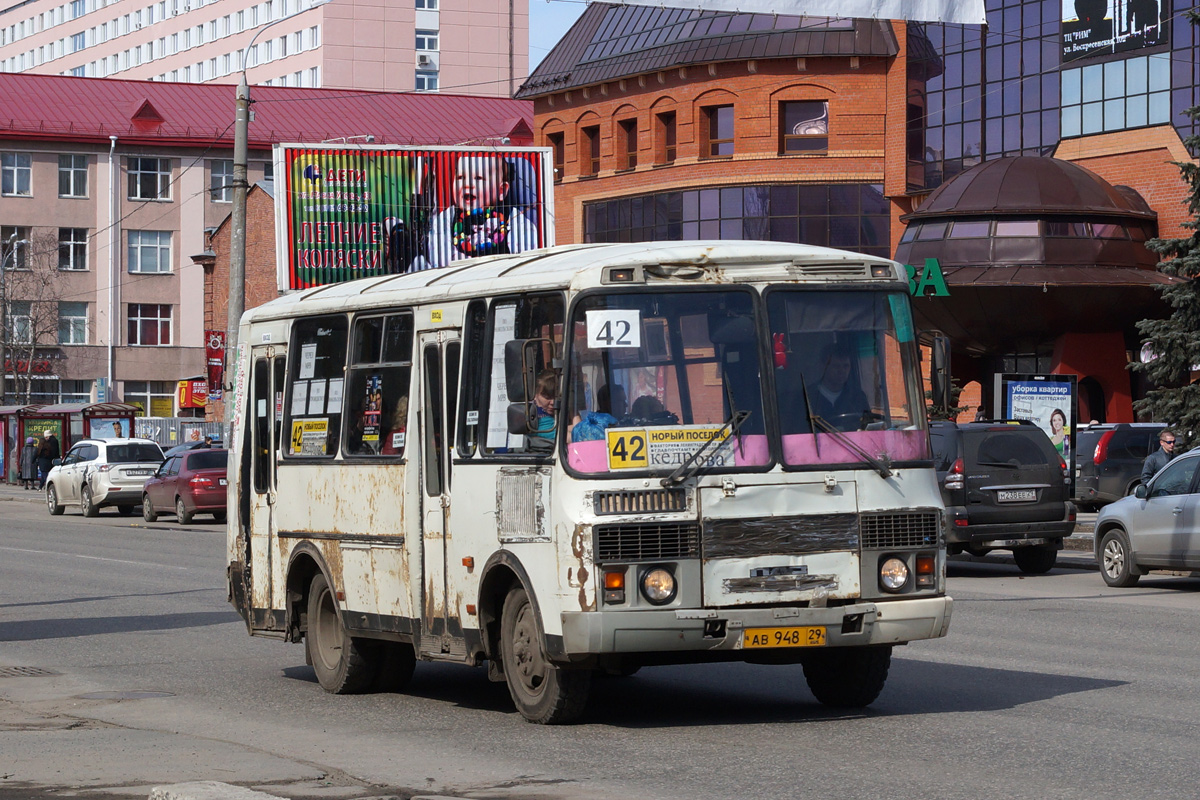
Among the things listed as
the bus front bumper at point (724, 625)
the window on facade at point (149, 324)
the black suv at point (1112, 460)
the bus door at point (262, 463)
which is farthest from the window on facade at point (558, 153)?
the bus front bumper at point (724, 625)

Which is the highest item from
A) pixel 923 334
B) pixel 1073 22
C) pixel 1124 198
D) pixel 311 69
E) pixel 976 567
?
pixel 311 69

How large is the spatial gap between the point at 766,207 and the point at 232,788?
47837 mm

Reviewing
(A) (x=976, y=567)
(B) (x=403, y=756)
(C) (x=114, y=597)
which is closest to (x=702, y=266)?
(B) (x=403, y=756)

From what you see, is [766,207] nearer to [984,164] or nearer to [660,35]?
[660,35]

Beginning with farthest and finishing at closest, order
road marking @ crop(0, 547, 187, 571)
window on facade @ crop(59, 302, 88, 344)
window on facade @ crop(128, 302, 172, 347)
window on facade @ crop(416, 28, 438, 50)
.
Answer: window on facade @ crop(416, 28, 438, 50)
window on facade @ crop(128, 302, 172, 347)
window on facade @ crop(59, 302, 88, 344)
road marking @ crop(0, 547, 187, 571)

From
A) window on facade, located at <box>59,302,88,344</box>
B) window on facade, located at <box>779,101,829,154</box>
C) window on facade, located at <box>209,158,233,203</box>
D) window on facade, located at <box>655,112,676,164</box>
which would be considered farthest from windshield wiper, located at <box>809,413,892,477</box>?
window on facade, located at <box>59,302,88,344</box>

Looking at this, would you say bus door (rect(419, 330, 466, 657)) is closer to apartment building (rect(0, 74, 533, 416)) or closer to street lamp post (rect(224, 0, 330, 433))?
street lamp post (rect(224, 0, 330, 433))

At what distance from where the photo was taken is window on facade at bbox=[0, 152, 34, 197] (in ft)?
269

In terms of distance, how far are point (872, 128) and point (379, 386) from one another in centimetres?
4359

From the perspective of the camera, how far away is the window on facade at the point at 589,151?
2387 inches

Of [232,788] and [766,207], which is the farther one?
[766,207]

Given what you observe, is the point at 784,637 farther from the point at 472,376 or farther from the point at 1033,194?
the point at 1033,194

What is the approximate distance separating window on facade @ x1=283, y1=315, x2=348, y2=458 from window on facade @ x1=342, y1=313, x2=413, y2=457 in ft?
0.35

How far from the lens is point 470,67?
110m
